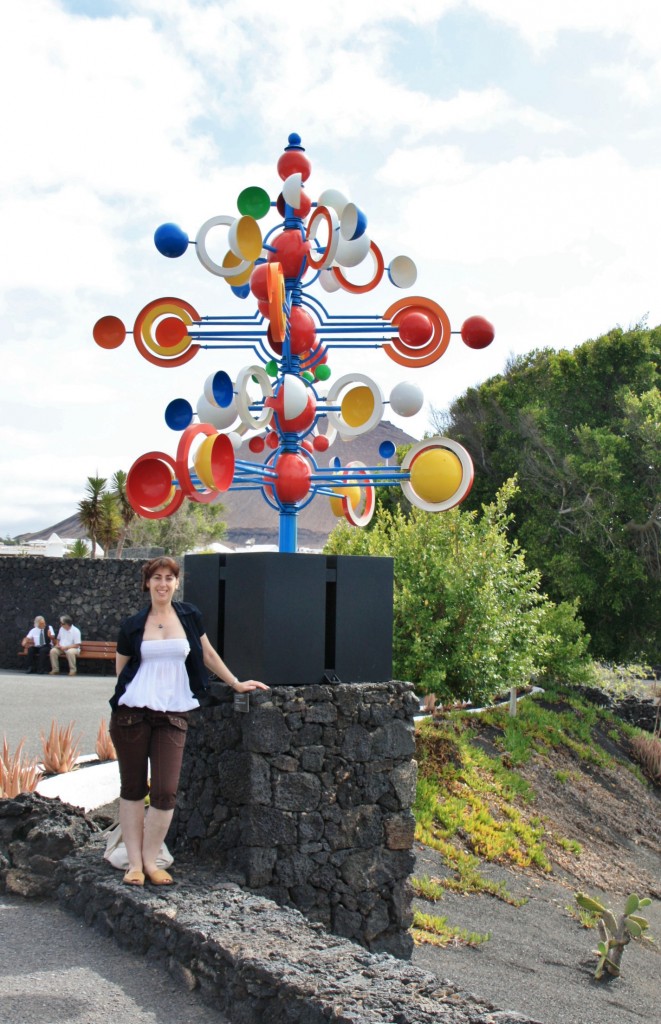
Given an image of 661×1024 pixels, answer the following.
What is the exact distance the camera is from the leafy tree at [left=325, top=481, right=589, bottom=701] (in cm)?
1105

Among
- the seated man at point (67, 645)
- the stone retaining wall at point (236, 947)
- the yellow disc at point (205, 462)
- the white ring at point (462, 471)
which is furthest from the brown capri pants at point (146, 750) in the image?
the seated man at point (67, 645)

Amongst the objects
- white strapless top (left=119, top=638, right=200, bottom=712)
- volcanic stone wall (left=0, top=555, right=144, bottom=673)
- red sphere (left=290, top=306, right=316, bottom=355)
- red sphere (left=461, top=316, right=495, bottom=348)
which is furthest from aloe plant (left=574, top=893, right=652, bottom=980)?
volcanic stone wall (left=0, top=555, right=144, bottom=673)

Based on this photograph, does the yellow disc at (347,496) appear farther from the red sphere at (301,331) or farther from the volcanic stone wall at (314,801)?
the volcanic stone wall at (314,801)

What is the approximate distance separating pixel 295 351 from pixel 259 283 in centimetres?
52


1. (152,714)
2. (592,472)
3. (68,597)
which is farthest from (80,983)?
(592,472)

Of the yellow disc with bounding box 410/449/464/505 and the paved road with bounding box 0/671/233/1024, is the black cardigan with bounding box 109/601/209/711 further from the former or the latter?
the yellow disc with bounding box 410/449/464/505

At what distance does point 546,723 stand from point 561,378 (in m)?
12.3

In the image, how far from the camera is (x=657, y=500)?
19.9 meters

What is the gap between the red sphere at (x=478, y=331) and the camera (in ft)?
21.1

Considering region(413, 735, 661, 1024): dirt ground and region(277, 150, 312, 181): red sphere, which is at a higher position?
region(277, 150, 312, 181): red sphere

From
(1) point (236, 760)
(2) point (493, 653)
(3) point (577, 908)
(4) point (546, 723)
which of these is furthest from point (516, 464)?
(1) point (236, 760)

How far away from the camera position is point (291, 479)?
5.98 m

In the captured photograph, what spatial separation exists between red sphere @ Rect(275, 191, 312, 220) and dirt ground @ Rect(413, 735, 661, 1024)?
4797 millimetres

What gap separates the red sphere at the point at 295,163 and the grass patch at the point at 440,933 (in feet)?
17.2
